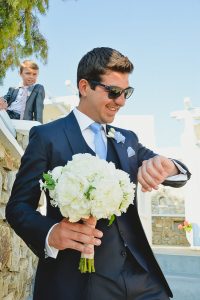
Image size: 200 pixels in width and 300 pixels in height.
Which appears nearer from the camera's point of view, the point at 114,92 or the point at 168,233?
the point at 114,92

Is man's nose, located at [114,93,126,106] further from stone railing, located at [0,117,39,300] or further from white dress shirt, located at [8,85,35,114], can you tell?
white dress shirt, located at [8,85,35,114]

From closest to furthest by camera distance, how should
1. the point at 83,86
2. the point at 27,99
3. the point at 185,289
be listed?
the point at 83,86 < the point at 27,99 < the point at 185,289

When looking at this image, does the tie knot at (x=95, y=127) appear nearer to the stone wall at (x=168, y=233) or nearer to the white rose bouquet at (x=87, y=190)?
the white rose bouquet at (x=87, y=190)

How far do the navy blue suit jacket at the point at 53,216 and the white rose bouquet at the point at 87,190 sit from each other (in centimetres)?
19

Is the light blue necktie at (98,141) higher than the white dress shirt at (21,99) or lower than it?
lower

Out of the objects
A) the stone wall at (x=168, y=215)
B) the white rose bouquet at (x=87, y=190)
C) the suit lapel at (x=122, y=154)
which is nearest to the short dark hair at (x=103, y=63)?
the suit lapel at (x=122, y=154)

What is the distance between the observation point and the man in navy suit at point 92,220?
70.0 inches

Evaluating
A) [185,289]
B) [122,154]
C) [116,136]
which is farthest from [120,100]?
[185,289]

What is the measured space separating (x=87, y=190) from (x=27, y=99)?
4.09 m

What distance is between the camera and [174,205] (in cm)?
2558

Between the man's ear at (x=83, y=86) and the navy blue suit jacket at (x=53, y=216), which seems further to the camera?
the man's ear at (x=83, y=86)

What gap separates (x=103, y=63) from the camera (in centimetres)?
227

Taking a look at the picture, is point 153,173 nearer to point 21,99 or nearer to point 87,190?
point 87,190

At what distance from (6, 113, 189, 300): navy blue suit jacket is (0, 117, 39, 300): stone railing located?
165 centimetres
